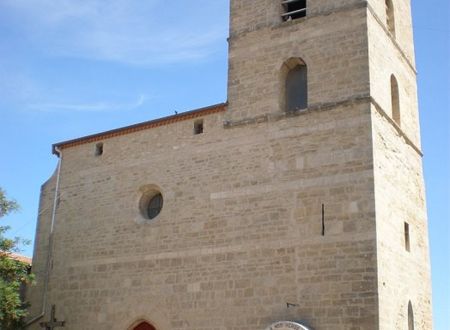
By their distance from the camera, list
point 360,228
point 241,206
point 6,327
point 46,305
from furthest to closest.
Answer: point 46,305
point 6,327
point 241,206
point 360,228

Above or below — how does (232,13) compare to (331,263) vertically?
above

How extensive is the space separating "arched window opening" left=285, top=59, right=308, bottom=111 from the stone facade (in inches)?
9.1

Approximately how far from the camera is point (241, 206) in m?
13.9

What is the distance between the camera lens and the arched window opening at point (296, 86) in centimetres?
1438

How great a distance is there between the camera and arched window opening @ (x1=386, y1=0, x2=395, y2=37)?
53.3 ft

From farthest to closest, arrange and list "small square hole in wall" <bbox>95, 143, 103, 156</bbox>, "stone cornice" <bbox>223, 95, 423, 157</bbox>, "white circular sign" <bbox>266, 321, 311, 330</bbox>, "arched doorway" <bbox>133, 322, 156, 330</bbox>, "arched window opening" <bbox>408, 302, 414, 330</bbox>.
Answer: "small square hole in wall" <bbox>95, 143, 103, 156</bbox>, "arched doorway" <bbox>133, 322, 156, 330</bbox>, "arched window opening" <bbox>408, 302, 414, 330</bbox>, "stone cornice" <bbox>223, 95, 423, 157</bbox>, "white circular sign" <bbox>266, 321, 311, 330</bbox>

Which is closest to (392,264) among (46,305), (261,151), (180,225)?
(261,151)

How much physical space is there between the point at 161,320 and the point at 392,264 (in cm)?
517

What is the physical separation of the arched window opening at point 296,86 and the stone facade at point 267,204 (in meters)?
0.23

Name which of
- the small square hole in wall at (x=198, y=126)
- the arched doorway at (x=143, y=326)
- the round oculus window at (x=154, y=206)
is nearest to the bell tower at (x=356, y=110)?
the small square hole in wall at (x=198, y=126)

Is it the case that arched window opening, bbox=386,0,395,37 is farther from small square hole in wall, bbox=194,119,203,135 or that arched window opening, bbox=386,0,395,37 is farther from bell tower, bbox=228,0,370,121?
small square hole in wall, bbox=194,119,203,135

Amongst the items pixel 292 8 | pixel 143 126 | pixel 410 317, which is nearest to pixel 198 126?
pixel 143 126

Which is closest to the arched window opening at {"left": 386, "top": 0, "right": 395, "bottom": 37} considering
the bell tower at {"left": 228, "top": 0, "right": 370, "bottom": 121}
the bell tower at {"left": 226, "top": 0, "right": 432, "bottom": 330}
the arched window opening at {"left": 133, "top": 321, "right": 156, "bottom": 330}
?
the bell tower at {"left": 226, "top": 0, "right": 432, "bottom": 330}

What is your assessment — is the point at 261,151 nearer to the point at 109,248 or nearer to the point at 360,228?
the point at 360,228
